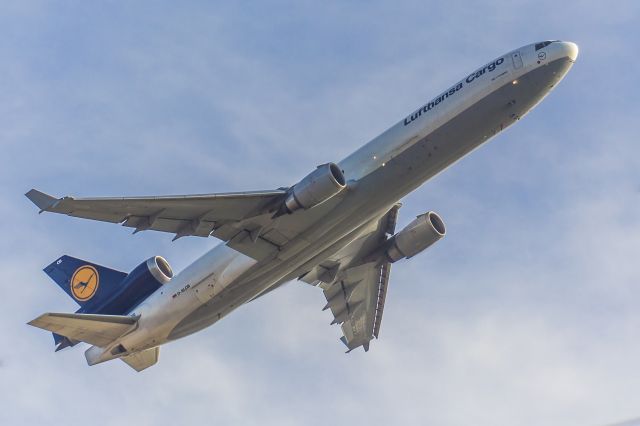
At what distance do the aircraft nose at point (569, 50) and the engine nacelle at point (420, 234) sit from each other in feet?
36.5

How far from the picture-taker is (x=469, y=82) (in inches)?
1432

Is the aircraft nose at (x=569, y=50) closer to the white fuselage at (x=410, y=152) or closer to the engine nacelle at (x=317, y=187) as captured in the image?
the white fuselage at (x=410, y=152)

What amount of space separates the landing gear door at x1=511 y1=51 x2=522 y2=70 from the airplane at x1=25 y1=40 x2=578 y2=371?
0.15 ft

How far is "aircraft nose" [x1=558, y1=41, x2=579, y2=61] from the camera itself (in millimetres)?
35531

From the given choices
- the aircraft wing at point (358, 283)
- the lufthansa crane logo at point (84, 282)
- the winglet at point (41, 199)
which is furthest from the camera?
the lufthansa crane logo at point (84, 282)

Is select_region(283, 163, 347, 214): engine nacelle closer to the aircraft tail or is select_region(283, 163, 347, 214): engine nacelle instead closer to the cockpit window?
the cockpit window

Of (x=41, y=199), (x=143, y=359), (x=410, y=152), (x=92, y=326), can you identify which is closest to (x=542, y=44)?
(x=410, y=152)

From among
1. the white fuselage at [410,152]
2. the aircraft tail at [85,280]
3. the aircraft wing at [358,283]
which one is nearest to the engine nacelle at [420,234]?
the aircraft wing at [358,283]

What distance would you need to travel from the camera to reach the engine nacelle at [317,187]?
3531 centimetres

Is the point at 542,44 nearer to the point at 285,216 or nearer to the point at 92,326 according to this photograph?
the point at 285,216

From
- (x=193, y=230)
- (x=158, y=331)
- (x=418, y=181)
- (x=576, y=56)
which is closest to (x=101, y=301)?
(x=158, y=331)

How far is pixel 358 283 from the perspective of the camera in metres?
48.2

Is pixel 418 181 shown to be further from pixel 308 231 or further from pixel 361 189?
pixel 308 231

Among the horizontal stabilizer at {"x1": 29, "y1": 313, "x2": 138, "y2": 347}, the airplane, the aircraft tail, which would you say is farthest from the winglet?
the aircraft tail
